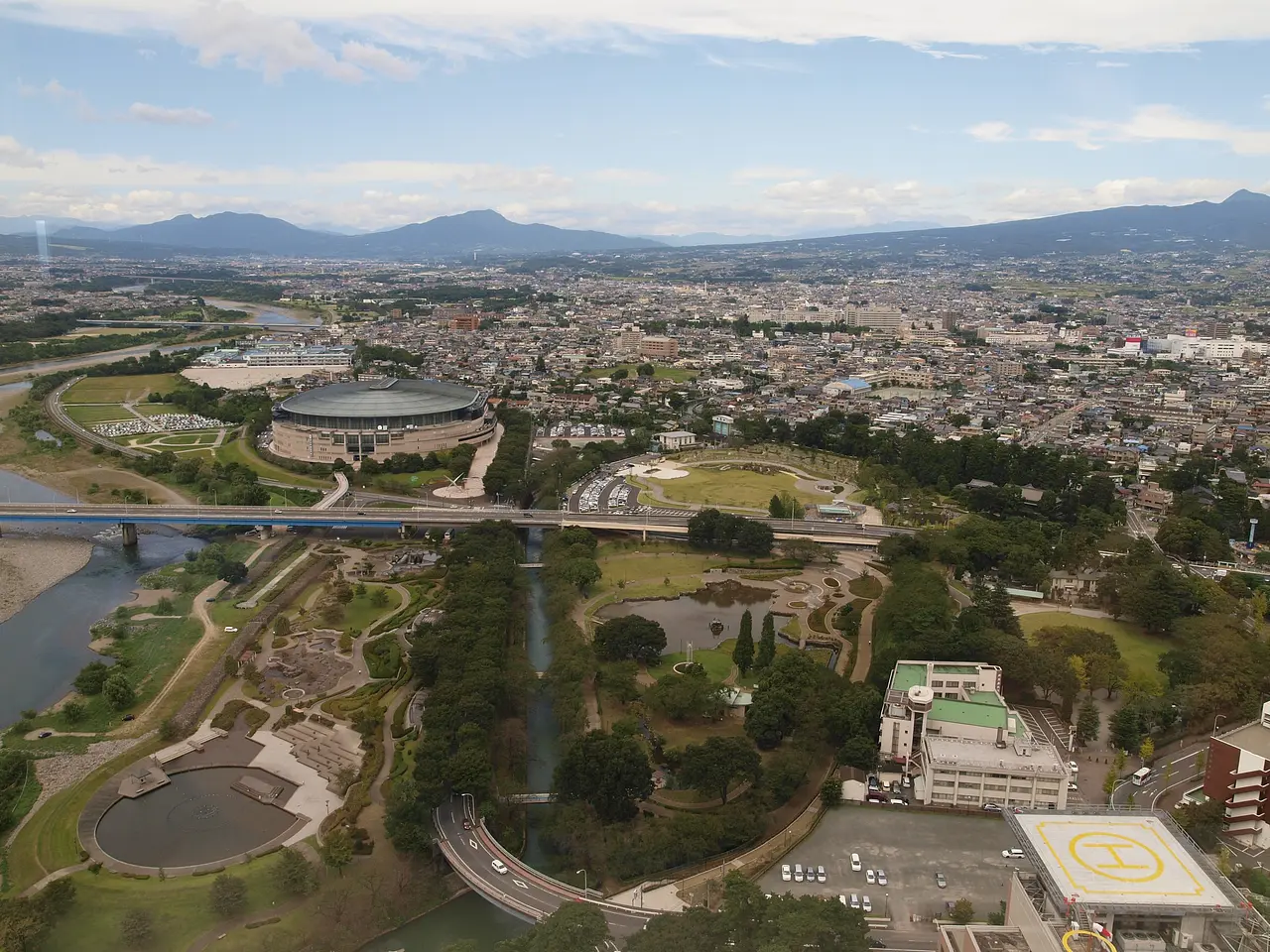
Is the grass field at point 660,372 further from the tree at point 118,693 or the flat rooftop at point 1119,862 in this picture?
the flat rooftop at point 1119,862

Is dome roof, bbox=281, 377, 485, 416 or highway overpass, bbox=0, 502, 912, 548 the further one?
dome roof, bbox=281, 377, 485, 416

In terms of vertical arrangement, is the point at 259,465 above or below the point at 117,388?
below

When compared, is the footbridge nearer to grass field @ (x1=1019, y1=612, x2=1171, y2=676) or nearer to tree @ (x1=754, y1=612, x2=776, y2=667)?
tree @ (x1=754, y1=612, x2=776, y2=667)

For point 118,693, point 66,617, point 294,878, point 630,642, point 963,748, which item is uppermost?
point 963,748

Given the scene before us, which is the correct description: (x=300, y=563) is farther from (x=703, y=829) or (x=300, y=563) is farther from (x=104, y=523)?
(x=703, y=829)

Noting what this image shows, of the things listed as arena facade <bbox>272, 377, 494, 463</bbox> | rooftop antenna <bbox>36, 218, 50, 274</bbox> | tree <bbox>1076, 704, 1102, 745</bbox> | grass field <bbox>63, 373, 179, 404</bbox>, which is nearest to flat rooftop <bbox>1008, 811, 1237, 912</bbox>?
tree <bbox>1076, 704, 1102, 745</bbox>

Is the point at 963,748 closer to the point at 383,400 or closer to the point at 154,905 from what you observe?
the point at 154,905

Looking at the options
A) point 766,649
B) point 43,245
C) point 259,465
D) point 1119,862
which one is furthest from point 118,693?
point 43,245

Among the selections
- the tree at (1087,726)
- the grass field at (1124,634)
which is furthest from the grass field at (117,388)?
the tree at (1087,726)
